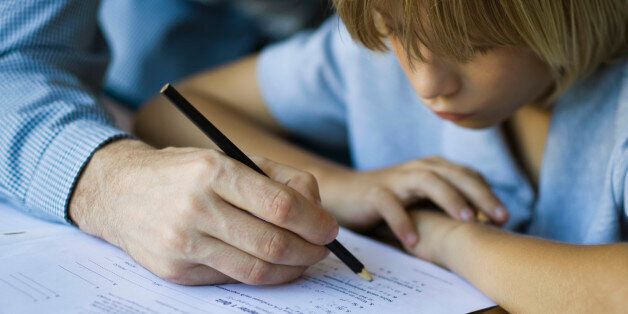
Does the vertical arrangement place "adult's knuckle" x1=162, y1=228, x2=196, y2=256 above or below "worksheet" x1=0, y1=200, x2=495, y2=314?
above

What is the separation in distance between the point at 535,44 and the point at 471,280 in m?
0.25

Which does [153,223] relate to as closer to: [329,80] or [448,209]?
[448,209]

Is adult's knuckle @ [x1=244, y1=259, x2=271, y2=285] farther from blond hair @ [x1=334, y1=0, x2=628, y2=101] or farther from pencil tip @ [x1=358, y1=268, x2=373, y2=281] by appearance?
blond hair @ [x1=334, y1=0, x2=628, y2=101]

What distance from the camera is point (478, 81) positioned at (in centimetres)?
77

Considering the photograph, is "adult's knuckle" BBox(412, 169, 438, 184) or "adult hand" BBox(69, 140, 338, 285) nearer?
"adult hand" BBox(69, 140, 338, 285)

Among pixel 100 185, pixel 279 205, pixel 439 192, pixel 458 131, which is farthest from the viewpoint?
pixel 458 131

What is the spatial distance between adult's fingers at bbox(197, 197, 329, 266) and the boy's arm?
0.18 metres

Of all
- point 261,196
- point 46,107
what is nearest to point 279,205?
point 261,196

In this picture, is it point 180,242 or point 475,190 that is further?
point 475,190

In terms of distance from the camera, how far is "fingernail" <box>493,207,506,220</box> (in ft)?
2.72

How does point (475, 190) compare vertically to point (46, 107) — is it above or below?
below

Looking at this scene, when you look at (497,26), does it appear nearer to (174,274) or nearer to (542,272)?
(542,272)

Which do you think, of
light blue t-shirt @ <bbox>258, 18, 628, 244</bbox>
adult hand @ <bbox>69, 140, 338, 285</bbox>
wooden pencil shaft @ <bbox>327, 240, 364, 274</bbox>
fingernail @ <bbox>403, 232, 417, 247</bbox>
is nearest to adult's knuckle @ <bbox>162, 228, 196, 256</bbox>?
adult hand @ <bbox>69, 140, 338, 285</bbox>

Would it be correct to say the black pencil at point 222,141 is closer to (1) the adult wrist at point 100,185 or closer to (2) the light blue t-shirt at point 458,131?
(1) the adult wrist at point 100,185
